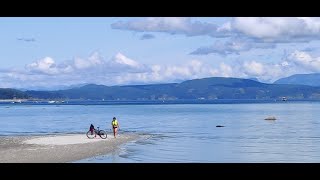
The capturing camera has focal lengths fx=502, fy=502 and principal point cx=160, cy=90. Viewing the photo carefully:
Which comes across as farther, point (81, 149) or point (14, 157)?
point (81, 149)
